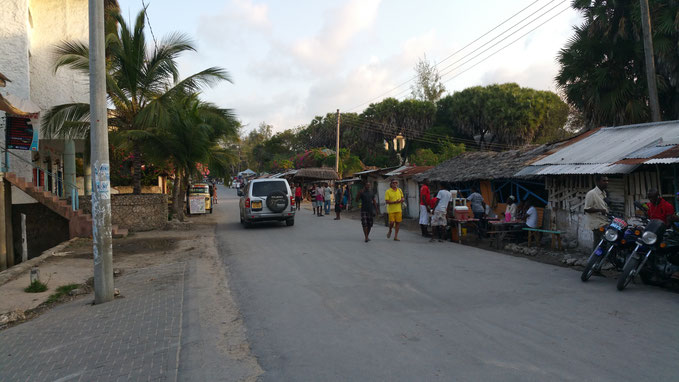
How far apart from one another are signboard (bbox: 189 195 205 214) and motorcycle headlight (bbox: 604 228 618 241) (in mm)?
22344

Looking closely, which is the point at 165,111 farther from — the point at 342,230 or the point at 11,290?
the point at 11,290

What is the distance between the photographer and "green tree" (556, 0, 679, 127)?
1543cm

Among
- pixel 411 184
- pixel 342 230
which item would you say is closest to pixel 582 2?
pixel 411 184

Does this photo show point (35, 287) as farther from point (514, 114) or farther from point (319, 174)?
point (514, 114)

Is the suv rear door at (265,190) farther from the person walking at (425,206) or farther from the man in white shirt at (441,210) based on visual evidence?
the man in white shirt at (441,210)

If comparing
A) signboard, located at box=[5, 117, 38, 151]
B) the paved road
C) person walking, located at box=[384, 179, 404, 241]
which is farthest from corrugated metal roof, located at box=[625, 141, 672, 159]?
signboard, located at box=[5, 117, 38, 151]

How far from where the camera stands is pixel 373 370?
4.14 m

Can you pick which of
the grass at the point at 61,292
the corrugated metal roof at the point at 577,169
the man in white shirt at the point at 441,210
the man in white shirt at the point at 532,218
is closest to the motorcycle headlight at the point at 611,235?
the corrugated metal roof at the point at 577,169

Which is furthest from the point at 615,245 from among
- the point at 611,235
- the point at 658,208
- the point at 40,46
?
the point at 40,46

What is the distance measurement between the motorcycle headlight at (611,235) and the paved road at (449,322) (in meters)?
0.75

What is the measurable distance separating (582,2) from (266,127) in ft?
246

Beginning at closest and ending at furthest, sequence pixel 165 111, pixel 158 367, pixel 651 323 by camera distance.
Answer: pixel 158 367 → pixel 651 323 → pixel 165 111

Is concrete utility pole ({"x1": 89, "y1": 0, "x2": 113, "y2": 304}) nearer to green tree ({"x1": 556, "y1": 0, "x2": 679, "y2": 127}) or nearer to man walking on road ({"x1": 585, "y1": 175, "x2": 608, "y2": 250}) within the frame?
man walking on road ({"x1": 585, "y1": 175, "x2": 608, "y2": 250})

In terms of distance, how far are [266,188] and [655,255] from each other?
43.9 ft
